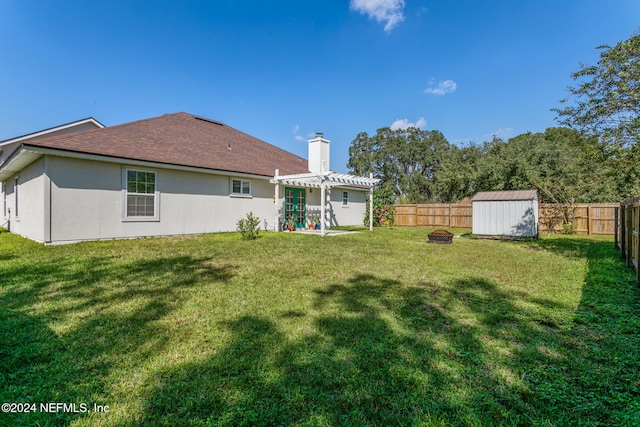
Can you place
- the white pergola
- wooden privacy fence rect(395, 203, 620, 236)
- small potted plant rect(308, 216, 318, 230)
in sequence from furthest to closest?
1. small potted plant rect(308, 216, 318, 230)
2. wooden privacy fence rect(395, 203, 620, 236)
3. the white pergola

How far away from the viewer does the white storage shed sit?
11836mm

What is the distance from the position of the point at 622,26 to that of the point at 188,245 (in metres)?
13.1

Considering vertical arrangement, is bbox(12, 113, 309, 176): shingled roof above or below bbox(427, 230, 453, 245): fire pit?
above

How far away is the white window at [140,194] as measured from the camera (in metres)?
9.71

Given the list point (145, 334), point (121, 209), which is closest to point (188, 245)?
point (121, 209)

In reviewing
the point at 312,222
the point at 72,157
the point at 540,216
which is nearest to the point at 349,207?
the point at 312,222

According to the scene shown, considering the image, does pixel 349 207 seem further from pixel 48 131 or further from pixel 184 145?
pixel 48 131

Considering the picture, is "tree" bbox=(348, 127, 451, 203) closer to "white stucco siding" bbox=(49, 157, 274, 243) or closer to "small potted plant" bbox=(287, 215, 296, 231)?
"small potted plant" bbox=(287, 215, 296, 231)

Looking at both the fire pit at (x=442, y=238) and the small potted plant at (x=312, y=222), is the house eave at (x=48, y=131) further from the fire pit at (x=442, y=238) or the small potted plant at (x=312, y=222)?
the fire pit at (x=442, y=238)

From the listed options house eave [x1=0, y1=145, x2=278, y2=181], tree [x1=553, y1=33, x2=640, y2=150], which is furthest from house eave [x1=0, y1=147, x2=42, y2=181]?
tree [x1=553, y1=33, x2=640, y2=150]

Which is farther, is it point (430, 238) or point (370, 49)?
point (370, 49)

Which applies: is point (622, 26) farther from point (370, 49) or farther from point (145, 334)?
point (145, 334)

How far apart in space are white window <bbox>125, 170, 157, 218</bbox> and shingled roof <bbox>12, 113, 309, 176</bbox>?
67 cm

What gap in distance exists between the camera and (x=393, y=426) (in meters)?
1.83
